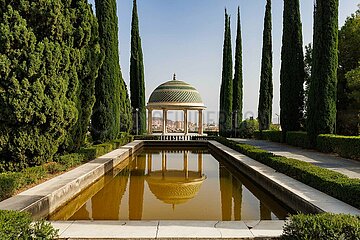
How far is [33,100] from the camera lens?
24.5 ft

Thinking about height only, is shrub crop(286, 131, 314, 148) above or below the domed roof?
below

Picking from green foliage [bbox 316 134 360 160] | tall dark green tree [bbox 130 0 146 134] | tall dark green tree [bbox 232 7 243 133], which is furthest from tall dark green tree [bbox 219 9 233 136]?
green foliage [bbox 316 134 360 160]

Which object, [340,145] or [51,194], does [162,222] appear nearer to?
[51,194]

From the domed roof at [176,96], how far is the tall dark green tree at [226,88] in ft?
10.3

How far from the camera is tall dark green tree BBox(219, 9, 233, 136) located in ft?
90.1

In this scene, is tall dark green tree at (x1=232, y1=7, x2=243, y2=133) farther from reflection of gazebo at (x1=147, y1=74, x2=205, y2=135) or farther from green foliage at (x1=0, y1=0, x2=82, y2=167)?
green foliage at (x1=0, y1=0, x2=82, y2=167)

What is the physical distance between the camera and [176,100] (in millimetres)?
30234

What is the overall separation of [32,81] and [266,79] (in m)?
19.0

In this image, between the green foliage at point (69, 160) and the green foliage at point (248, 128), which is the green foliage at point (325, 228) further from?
the green foliage at point (248, 128)

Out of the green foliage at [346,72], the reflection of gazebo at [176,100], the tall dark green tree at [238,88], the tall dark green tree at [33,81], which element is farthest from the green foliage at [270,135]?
the tall dark green tree at [33,81]

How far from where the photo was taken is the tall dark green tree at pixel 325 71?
13.4 m

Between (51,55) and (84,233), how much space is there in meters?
5.57

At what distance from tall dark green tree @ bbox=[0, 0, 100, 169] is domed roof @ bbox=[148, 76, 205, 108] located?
21272mm

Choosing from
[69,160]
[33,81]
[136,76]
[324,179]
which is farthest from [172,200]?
[136,76]
